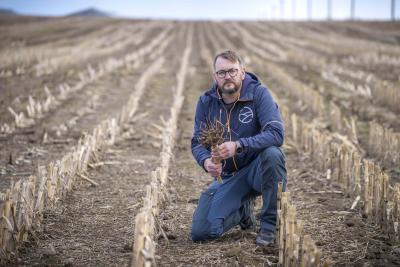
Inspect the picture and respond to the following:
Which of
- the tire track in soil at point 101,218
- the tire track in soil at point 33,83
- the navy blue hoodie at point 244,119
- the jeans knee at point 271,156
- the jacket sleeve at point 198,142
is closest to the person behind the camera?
the tire track in soil at point 101,218

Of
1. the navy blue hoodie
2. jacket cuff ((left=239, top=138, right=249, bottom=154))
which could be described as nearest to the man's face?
the navy blue hoodie

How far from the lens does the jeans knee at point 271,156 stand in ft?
18.2

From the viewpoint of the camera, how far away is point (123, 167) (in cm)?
898

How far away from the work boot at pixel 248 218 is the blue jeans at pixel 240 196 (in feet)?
0.05

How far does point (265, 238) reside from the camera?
18.2 feet

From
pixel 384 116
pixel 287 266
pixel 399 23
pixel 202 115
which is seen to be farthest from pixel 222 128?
pixel 399 23

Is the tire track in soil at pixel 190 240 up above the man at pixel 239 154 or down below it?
below

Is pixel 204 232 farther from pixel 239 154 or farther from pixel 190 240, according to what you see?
pixel 239 154

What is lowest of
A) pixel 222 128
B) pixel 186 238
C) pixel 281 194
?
pixel 186 238

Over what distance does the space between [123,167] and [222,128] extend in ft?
11.5

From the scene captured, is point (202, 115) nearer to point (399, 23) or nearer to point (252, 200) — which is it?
point (252, 200)

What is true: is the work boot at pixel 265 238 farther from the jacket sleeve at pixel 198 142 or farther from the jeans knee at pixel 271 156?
the jacket sleeve at pixel 198 142

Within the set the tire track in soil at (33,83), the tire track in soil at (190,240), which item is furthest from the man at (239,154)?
the tire track in soil at (33,83)

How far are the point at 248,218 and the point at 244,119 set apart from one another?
1.06 meters
